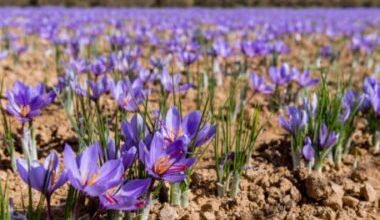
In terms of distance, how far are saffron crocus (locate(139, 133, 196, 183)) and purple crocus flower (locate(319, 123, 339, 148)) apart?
0.89m

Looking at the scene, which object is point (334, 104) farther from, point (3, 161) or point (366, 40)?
point (366, 40)

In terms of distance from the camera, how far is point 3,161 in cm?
→ 233

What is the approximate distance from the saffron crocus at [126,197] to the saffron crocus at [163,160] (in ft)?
0.17

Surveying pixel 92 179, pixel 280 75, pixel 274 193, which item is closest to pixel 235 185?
A: pixel 274 193

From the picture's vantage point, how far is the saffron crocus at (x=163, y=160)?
1.43m

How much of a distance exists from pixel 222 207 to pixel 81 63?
187cm

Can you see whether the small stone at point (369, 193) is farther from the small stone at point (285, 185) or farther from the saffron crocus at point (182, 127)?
the saffron crocus at point (182, 127)

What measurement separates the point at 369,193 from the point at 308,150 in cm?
30

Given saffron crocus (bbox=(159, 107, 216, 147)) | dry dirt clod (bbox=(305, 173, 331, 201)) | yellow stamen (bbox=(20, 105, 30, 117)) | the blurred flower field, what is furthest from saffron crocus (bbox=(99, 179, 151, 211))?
dry dirt clod (bbox=(305, 173, 331, 201))

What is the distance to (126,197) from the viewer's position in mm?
1335

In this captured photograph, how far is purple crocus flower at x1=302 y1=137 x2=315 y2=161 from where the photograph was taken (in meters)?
2.13

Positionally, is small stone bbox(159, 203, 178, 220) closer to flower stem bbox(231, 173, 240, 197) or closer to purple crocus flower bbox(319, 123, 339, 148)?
flower stem bbox(231, 173, 240, 197)

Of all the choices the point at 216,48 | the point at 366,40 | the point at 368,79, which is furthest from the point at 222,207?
the point at 366,40

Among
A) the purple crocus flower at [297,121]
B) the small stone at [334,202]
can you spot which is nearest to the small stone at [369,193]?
the small stone at [334,202]
